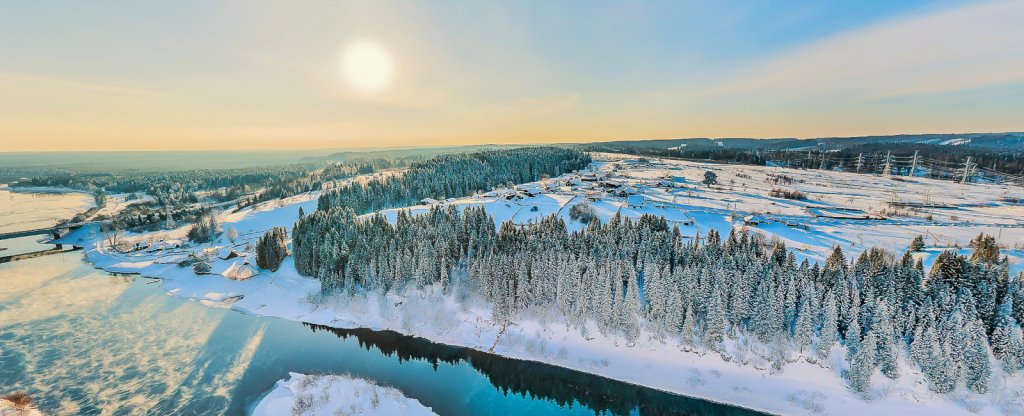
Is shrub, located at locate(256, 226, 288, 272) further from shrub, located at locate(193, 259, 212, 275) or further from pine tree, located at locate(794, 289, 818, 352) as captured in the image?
pine tree, located at locate(794, 289, 818, 352)

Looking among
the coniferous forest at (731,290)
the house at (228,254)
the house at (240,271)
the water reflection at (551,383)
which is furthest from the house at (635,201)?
the house at (228,254)

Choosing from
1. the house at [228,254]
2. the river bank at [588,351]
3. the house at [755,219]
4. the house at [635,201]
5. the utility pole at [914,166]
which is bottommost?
the river bank at [588,351]

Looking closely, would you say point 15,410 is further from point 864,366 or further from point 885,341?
point 885,341

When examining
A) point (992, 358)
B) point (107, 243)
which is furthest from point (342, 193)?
point (992, 358)

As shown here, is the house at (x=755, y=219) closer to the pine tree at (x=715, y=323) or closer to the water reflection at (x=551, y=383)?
the pine tree at (x=715, y=323)

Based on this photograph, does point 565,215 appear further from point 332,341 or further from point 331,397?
point 331,397

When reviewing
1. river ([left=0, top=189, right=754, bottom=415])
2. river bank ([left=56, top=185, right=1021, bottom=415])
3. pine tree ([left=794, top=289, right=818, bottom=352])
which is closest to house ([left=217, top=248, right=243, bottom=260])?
river bank ([left=56, top=185, right=1021, bottom=415])

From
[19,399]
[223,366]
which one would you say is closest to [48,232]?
[19,399]
